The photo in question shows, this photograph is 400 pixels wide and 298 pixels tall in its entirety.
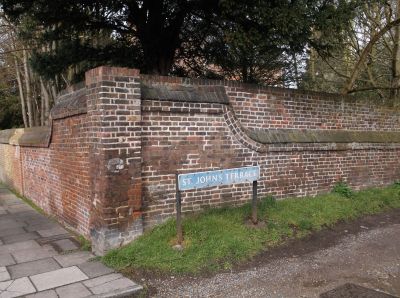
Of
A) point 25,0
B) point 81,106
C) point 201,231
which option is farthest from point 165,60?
point 201,231

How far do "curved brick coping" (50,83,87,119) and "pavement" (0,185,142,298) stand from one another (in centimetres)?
210

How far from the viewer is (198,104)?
252 inches

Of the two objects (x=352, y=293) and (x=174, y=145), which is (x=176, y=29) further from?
(x=352, y=293)

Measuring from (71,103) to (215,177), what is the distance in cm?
278

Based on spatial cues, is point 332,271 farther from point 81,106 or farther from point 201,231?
point 81,106

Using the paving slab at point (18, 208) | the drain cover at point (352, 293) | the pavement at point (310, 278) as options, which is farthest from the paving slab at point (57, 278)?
the paving slab at point (18, 208)

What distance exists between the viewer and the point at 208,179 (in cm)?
571

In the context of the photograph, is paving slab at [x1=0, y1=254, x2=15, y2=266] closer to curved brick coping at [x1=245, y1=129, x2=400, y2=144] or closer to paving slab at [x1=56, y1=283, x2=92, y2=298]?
paving slab at [x1=56, y1=283, x2=92, y2=298]

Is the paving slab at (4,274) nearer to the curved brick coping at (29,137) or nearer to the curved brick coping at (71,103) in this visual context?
the curved brick coping at (71,103)

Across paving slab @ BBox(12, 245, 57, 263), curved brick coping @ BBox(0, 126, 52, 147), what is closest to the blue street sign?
paving slab @ BBox(12, 245, 57, 263)

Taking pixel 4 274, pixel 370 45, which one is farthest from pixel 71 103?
pixel 370 45

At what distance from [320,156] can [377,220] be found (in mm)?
1675

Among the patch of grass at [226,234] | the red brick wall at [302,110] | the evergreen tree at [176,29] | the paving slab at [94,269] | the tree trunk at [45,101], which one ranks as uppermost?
the evergreen tree at [176,29]

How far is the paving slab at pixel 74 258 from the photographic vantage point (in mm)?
5364
